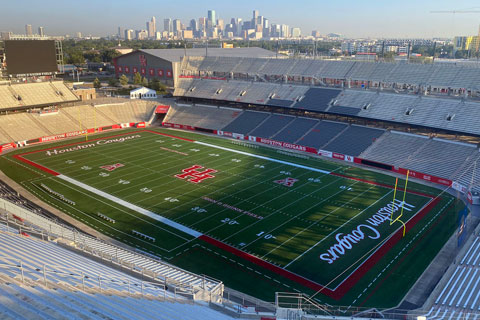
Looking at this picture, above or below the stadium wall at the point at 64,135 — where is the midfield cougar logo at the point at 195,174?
below

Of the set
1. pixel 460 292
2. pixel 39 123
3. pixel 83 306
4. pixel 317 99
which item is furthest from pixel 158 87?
pixel 83 306

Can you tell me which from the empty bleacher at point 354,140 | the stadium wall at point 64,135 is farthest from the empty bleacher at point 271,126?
the stadium wall at point 64,135

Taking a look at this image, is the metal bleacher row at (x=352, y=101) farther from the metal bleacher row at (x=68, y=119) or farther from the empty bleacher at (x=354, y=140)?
the metal bleacher row at (x=68, y=119)

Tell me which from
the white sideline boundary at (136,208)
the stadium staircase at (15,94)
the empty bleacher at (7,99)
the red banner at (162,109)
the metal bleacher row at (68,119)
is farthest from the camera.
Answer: the red banner at (162,109)

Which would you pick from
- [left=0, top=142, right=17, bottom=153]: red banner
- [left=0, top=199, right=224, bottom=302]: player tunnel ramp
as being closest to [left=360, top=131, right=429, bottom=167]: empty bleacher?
[left=0, top=199, right=224, bottom=302]: player tunnel ramp

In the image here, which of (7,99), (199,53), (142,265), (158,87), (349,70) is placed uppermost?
(199,53)

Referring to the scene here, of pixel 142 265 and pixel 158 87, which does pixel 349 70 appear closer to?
pixel 142 265
